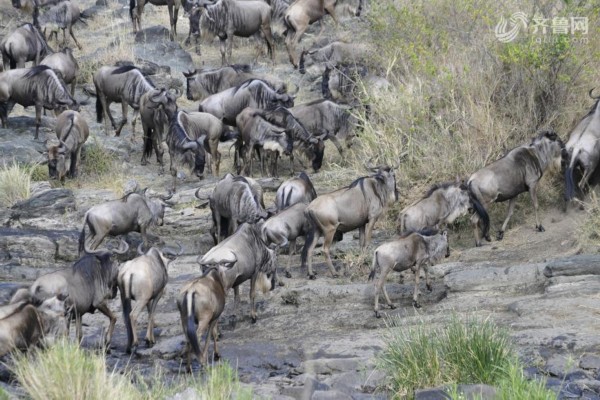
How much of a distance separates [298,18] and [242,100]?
5060 mm

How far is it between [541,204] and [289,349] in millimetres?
5285

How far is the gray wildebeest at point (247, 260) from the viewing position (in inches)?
491

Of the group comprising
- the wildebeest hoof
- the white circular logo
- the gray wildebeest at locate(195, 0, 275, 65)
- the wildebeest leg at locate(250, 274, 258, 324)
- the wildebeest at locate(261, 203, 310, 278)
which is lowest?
the wildebeest leg at locate(250, 274, 258, 324)

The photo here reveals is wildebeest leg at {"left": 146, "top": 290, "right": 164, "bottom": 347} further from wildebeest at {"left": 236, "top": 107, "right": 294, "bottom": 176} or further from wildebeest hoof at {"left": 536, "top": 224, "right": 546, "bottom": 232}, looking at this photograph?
wildebeest at {"left": 236, "top": 107, "right": 294, "bottom": 176}

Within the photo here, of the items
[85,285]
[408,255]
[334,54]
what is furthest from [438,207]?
[334,54]

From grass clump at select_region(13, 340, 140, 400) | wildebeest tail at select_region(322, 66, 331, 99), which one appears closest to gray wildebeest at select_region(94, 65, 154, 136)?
wildebeest tail at select_region(322, 66, 331, 99)

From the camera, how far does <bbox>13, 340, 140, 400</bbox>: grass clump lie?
8.50m

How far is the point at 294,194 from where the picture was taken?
49.3ft

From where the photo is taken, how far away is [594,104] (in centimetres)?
1550

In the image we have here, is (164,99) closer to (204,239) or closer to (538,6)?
(204,239)

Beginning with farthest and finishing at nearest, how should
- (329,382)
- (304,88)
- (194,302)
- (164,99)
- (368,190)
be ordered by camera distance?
(304,88) → (164,99) → (368,190) → (194,302) → (329,382)

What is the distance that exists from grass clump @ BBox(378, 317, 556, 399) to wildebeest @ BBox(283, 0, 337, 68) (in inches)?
590

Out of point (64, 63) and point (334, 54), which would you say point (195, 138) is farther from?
point (334, 54)

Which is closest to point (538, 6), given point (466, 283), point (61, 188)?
point (466, 283)
